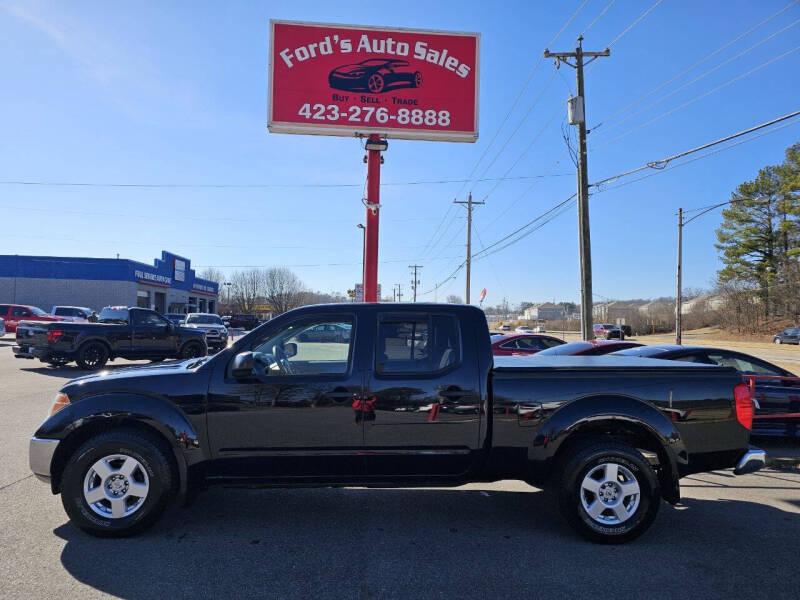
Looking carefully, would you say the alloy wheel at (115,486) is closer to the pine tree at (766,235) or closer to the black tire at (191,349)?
the black tire at (191,349)

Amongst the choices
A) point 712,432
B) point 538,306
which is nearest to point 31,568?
point 712,432

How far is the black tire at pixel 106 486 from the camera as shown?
3.87 metres

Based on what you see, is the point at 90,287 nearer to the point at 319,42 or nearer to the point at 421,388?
the point at 319,42

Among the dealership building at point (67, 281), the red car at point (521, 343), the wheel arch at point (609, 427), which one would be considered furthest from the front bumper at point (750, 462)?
the dealership building at point (67, 281)

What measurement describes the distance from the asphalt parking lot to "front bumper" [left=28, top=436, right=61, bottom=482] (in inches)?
17.4

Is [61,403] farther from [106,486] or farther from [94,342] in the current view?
[94,342]

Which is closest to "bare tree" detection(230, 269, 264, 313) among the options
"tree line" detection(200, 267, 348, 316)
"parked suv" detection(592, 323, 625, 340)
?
"tree line" detection(200, 267, 348, 316)

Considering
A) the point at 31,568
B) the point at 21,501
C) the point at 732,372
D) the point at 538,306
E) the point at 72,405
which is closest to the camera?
the point at 31,568

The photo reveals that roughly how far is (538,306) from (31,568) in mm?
165209

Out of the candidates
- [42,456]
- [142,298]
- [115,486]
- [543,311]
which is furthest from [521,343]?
[543,311]

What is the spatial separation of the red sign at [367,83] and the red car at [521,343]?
7.17 metres

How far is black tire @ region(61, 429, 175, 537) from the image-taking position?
12.7ft

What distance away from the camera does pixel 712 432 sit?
4.18 metres

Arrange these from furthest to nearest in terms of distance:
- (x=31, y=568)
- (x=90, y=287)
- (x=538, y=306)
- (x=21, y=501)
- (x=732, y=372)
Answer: (x=538, y=306), (x=90, y=287), (x=21, y=501), (x=732, y=372), (x=31, y=568)
